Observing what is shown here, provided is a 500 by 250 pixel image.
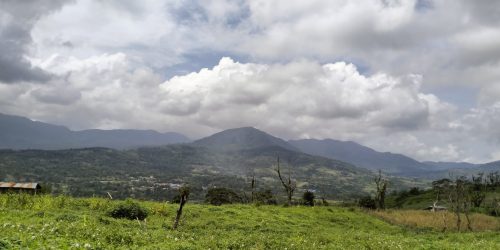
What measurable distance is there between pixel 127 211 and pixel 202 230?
30.3 feet

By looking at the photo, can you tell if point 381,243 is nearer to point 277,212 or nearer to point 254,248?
point 254,248

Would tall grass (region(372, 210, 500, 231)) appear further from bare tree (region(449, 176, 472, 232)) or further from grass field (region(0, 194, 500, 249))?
grass field (region(0, 194, 500, 249))

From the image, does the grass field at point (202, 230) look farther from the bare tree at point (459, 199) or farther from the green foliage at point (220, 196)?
the green foliage at point (220, 196)

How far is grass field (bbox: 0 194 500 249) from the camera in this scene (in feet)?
71.2

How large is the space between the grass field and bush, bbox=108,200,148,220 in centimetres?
111

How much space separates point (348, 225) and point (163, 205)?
960 inches

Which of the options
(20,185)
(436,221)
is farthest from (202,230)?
(436,221)

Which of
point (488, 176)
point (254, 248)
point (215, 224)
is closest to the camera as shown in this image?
point (254, 248)

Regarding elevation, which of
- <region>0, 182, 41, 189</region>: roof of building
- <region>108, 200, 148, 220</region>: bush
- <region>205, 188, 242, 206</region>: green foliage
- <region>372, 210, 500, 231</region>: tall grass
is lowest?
<region>205, 188, 242, 206</region>: green foliage

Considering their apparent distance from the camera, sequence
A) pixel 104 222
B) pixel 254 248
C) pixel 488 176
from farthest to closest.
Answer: pixel 488 176, pixel 104 222, pixel 254 248

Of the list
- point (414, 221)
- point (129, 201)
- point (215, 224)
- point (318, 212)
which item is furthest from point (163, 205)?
point (414, 221)

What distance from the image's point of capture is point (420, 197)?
159 meters

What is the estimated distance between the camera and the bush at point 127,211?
134ft

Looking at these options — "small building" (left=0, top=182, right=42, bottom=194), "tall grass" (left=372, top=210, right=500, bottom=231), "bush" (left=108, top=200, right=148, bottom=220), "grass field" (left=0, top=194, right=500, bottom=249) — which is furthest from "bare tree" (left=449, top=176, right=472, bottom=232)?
"small building" (left=0, top=182, right=42, bottom=194)
